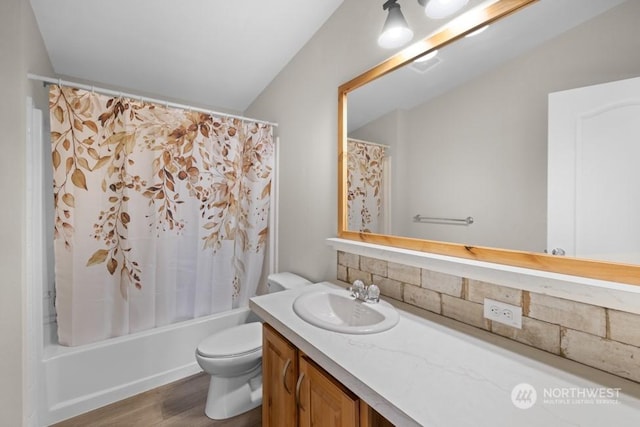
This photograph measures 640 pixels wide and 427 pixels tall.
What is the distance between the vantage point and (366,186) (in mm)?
1599

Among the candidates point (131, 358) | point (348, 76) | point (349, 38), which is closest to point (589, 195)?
point (348, 76)

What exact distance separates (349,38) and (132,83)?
1.88 m

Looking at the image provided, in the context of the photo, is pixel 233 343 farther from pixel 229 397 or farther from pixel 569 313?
pixel 569 313

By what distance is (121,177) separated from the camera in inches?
71.6

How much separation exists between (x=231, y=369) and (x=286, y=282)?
24.8 inches

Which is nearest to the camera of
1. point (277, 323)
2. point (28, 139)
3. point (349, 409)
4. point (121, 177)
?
point (349, 409)

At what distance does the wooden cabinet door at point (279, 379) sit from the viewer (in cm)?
106

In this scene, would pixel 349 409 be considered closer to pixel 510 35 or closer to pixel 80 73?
pixel 510 35

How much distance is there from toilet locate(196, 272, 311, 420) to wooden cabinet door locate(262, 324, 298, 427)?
41cm

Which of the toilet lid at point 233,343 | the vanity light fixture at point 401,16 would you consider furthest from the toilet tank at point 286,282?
the vanity light fixture at point 401,16

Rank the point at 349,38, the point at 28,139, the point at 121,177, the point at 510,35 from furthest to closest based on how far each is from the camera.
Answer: the point at 121,177 < the point at 349,38 < the point at 28,139 < the point at 510,35

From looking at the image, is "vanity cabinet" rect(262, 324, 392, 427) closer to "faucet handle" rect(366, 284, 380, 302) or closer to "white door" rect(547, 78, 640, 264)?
"faucet handle" rect(366, 284, 380, 302)

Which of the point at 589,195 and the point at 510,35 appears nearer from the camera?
the point at 589,195

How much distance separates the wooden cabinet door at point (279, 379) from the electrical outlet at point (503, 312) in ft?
2.44
